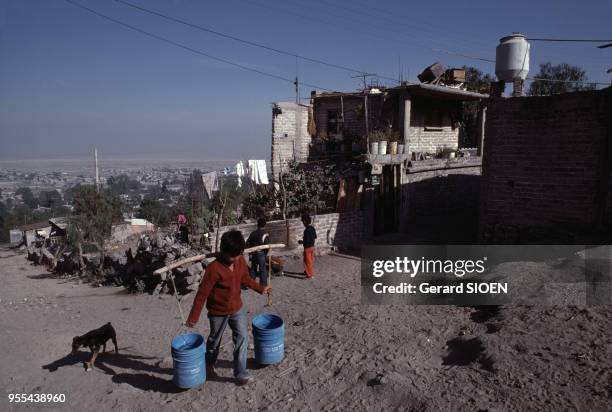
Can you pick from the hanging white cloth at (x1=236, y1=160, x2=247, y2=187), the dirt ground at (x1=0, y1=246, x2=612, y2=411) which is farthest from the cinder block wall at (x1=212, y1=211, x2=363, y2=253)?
the hanging white cloth at (x1=236, y1=160, x2=247, y2=187)

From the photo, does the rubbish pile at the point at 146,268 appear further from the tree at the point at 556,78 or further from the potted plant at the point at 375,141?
the tree at the point at 556,78

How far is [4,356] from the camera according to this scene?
19.2ft

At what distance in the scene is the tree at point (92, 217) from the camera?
13.0 metres

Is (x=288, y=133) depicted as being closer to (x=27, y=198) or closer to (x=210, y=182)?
(x=210, y=182)

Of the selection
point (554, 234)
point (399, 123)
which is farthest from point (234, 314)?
point (399, 123)

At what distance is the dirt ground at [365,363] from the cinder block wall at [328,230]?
336cm

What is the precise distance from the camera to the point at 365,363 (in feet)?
15.9

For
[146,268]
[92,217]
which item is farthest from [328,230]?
[92,217]

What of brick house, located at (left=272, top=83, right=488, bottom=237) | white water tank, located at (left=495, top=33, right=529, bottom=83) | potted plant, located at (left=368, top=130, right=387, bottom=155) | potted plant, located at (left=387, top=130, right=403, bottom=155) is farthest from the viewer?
potted plant, located at (left=387, top=130, right=403, bottom=155)

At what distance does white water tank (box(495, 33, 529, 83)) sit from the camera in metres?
9.45

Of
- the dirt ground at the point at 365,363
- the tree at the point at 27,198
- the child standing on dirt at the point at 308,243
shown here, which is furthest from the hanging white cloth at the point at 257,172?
the tree at the point at 27,198

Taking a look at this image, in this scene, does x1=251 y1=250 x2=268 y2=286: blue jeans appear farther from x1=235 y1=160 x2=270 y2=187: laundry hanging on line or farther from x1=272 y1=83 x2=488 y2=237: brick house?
x1=235 y1=160 x2=270 y2=187: laundry hanging on line

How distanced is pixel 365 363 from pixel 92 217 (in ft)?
41.3

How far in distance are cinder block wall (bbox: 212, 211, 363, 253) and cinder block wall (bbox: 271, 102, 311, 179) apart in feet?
14.9
